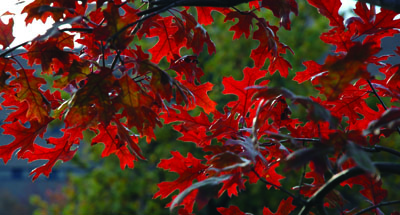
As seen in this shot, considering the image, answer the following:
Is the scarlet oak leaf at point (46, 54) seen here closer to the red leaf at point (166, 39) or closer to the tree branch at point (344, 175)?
the red leaf at point (166, 39)

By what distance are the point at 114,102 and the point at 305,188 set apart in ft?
2.10

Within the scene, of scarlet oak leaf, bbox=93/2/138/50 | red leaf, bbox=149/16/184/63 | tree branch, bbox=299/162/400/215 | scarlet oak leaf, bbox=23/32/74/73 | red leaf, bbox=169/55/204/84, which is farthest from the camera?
red leaf, bbox=149/16/184/63

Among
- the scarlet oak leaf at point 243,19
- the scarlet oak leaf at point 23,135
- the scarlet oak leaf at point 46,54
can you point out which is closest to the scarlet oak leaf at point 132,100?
the scarlet oak leaf at point 46,54

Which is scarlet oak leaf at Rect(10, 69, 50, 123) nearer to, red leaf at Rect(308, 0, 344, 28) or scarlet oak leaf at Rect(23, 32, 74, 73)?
scarlet oak leaf at Rect(23, 32, 74, 73)

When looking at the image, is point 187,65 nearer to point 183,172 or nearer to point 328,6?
point 183,172

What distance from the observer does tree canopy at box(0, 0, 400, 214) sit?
904mm

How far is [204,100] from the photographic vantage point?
160cm

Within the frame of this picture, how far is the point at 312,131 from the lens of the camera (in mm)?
1463

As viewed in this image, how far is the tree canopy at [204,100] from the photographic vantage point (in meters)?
0.90

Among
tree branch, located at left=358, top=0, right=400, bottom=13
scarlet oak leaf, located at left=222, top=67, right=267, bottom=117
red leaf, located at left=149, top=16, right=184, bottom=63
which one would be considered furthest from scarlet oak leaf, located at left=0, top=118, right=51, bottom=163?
tree branch, located at left=358, top=0, right=400, bottom=13

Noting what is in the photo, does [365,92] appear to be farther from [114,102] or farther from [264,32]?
[114,102]

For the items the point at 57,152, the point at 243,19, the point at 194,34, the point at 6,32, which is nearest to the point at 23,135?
the point at 57,152

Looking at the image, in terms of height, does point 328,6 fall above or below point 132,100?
above

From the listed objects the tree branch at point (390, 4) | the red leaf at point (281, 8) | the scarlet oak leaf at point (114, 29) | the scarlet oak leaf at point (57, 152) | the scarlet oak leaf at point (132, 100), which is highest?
the tree branch at point (390, 4)
